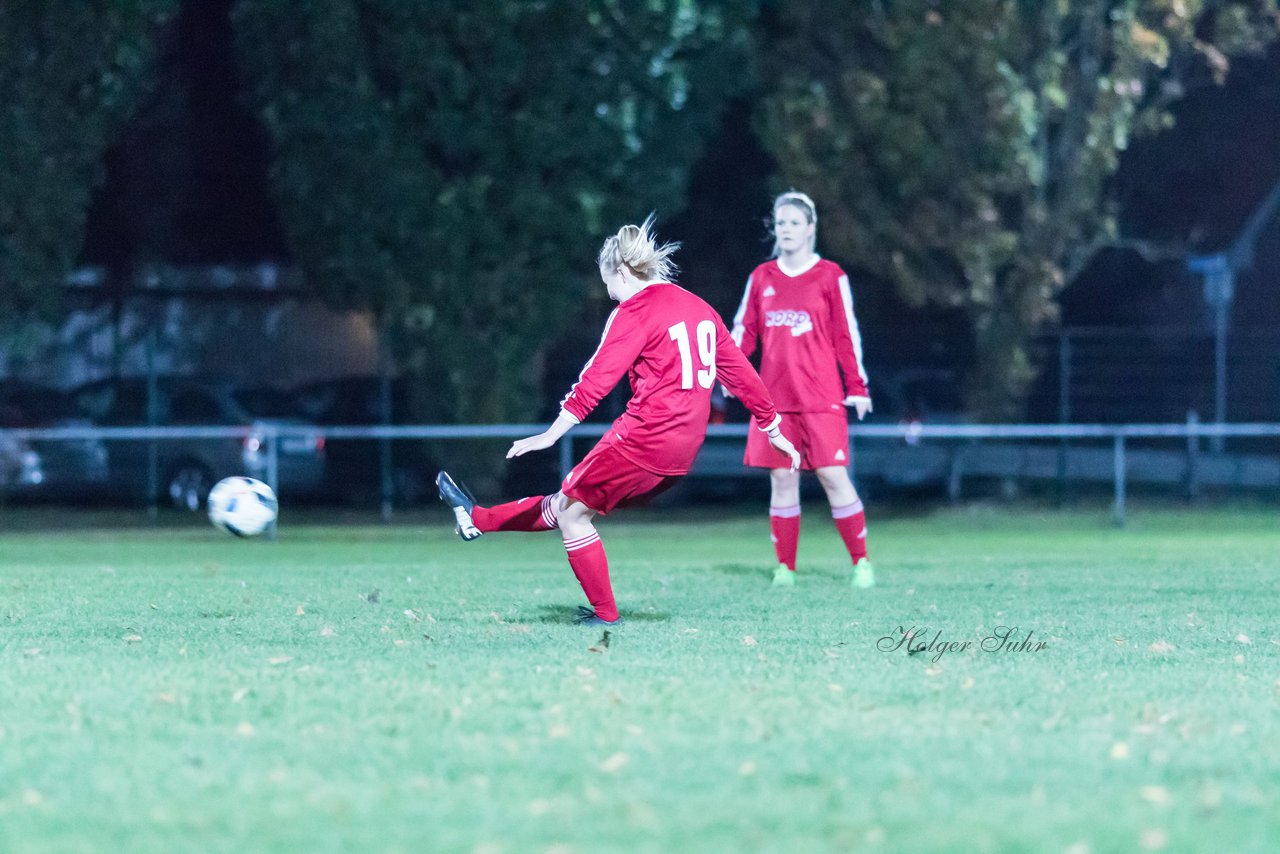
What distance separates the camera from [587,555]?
321 inches

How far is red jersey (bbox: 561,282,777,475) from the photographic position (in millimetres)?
7848

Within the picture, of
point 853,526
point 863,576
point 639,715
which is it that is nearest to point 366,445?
point 853,526

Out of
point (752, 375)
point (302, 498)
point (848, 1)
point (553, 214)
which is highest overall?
point (848, 1)

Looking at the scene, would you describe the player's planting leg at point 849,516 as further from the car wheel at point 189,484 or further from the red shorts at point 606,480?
the car wheel at point 189,484

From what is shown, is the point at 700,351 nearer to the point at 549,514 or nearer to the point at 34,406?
the point at 549,514

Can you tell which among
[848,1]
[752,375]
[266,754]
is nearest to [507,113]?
[848,1]

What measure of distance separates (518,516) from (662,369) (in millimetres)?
902

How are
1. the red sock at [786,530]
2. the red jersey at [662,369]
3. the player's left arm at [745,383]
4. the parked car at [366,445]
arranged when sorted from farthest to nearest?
the parked car at [366,445], the red sock at [786,530], the player's left arm at [745,383], the red jersey at [662,369]

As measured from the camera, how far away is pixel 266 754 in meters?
5.30

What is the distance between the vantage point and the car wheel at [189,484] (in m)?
20.3

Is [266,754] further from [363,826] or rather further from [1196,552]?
[1196,552]

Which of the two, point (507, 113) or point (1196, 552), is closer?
point (1196, 552)

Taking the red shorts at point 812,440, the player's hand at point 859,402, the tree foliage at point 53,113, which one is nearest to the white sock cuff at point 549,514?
the red shorts at point 812,440

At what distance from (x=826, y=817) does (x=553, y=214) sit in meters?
15.5
